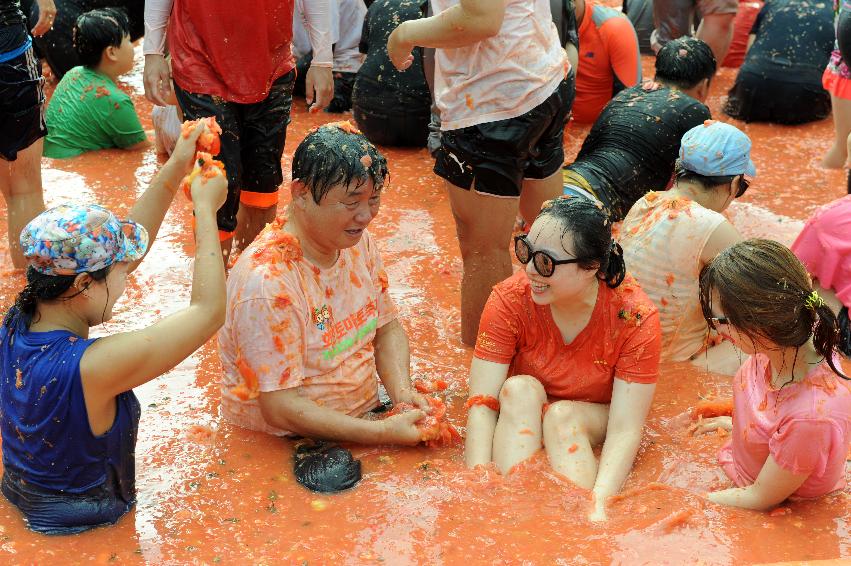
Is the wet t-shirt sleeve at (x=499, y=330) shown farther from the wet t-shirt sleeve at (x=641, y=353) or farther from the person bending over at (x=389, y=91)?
the person bending over at (x=389, y=91)

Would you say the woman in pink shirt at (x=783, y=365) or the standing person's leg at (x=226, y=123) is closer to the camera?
the woman in pink shirt at (x=783, y=365)

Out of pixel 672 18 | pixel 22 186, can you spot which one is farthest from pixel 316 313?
pixel 672 18

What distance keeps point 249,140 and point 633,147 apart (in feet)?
6.44

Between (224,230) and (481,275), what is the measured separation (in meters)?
1.26

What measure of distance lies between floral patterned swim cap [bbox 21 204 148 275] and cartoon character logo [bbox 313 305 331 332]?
82 cm

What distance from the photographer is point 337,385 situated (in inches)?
141

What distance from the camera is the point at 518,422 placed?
3.47 meters

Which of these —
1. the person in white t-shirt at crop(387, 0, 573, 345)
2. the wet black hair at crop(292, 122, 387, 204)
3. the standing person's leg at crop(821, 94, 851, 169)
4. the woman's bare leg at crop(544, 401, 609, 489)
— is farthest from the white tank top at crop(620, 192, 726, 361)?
the standing person's leg at crop(821, 94, 851, 169)

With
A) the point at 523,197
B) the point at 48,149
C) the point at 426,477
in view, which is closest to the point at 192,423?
the point at 426,477

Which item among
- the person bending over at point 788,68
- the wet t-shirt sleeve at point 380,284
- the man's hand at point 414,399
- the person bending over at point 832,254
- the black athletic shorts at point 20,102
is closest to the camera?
the man's hand at point 414,399

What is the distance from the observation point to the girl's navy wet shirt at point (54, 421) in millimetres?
2795

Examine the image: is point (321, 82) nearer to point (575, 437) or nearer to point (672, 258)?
point (672, 258)

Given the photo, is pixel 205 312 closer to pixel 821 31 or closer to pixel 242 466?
pixel 242 466

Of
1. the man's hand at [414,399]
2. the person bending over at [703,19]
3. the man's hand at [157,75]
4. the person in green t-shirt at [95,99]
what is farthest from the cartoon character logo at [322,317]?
the person bending over at [703,19]
